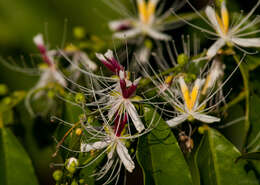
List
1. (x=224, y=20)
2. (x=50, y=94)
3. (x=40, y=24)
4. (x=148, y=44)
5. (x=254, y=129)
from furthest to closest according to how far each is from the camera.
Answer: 1. (x=40, y=24)
2. (x=148, y=44)
3. (x=50, y=94)
4. (x=224, y=20)
5. (x=254, y=129)

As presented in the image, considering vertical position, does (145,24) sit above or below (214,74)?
above

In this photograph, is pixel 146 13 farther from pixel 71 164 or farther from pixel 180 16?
pixel 71 164

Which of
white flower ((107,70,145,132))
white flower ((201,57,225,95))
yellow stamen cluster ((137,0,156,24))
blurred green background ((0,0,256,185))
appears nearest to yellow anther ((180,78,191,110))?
white flower ((201,57,225,95))

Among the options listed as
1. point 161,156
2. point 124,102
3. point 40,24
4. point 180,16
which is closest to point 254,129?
Answer: point 161,156

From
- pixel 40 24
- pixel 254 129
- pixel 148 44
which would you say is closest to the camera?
pixel 254 129

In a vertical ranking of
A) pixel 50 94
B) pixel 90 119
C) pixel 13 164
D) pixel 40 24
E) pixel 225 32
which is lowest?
pixel 13 164

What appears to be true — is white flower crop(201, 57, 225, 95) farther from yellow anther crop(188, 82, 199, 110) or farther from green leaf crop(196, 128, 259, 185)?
green leaf crop(196, 128, 259, 185)

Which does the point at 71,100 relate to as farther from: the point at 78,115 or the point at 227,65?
the point at 227,65

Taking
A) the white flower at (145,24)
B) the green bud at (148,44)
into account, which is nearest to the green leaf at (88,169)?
the green bud at (148,44)
